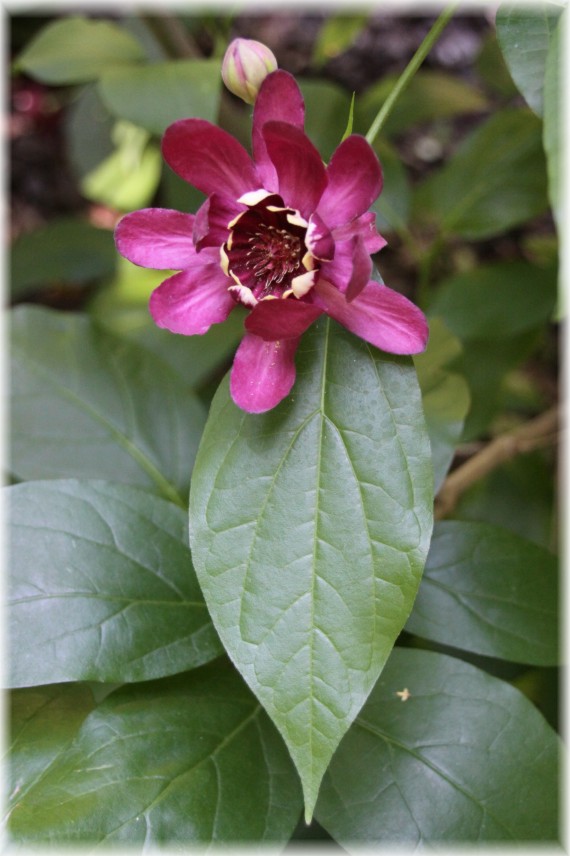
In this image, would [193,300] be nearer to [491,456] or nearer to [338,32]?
[491,456]

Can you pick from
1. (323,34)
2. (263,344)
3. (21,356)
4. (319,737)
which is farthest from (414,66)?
(323,34)

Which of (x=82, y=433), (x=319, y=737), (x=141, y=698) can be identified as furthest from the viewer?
(x=82, y=433)

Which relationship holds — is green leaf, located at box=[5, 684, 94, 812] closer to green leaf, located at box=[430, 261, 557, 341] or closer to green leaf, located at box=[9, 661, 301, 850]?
green leaf, located at box=[9, 661, 301, 850]

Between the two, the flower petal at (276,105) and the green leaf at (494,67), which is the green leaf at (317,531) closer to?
the flower petal at (276,105)

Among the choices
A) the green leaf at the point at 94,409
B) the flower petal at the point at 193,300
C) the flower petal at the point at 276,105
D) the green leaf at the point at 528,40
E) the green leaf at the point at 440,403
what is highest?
the green leaf at the point at 528,40

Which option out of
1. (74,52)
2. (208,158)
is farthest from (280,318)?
(74,52)

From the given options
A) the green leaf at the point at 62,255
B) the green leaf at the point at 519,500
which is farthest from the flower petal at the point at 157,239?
the green leaf at the point at 62,255

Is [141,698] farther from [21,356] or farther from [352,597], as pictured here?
[21,356]
